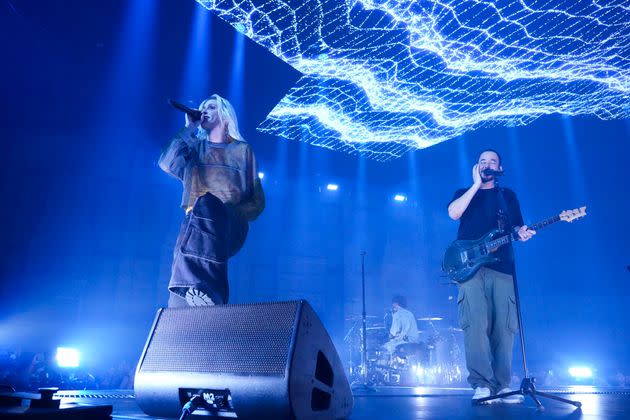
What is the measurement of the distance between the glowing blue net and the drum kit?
15.2ft

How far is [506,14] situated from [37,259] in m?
10.3

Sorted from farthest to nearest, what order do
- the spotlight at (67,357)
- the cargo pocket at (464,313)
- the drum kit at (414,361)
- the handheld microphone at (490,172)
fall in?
the spotlight at (67,357), the drum kit at (414,361), the handheld microphone at (490,172), the cargo pocket at (464,313)

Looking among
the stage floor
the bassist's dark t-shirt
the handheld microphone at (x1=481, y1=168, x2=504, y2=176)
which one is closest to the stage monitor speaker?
the stage floor

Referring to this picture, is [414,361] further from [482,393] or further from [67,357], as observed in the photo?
[67,357]

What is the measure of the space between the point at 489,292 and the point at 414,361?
651cm

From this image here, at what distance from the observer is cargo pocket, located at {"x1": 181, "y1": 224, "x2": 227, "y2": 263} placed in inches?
80.8

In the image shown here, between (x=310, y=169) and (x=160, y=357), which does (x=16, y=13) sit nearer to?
(x=160, y=357)

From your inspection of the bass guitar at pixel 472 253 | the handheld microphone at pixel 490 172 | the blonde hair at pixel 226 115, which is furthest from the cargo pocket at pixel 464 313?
the blonde hair at pixel 226 115

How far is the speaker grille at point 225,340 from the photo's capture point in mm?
1401

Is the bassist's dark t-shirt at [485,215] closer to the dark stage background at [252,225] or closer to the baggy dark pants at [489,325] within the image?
the baggy dark pants at [489,325]

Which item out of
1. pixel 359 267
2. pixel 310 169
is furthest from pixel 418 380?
pixel 310 169

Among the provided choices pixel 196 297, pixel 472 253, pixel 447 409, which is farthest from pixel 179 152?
pixel 472 253

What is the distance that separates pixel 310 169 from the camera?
12680mm

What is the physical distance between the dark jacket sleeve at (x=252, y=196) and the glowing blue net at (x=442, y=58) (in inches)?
143
